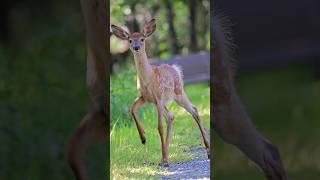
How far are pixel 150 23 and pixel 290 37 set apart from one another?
919 millimetres

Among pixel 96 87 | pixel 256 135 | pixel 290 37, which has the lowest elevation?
pixel 256 135

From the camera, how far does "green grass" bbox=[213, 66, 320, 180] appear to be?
3957 millimetres

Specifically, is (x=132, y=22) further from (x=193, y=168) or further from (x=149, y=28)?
(x=193, y=168)

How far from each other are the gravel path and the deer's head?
762 mm

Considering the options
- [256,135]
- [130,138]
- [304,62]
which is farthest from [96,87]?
[304,62]

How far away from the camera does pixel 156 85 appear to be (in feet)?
13.5

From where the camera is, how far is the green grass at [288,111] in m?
3.96

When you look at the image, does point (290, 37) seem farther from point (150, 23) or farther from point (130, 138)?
point (130, 138)

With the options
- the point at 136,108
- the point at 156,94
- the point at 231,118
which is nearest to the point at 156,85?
the point at 156,94

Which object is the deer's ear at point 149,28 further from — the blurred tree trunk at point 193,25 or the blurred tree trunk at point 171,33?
the blurred tree trunk at point 193,25

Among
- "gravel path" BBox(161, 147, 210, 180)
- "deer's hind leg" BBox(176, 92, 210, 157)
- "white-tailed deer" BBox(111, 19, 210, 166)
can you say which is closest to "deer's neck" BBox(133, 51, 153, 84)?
"white-tailed deer" BBox(111, 19, 210, 166)

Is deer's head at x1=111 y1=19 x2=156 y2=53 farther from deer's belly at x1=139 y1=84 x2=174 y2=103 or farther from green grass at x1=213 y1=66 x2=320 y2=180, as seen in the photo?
green grass at x1=213 y1=66 x2=320 y2=180

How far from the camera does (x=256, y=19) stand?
3.92 meters

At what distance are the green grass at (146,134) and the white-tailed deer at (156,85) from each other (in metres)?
0.03
